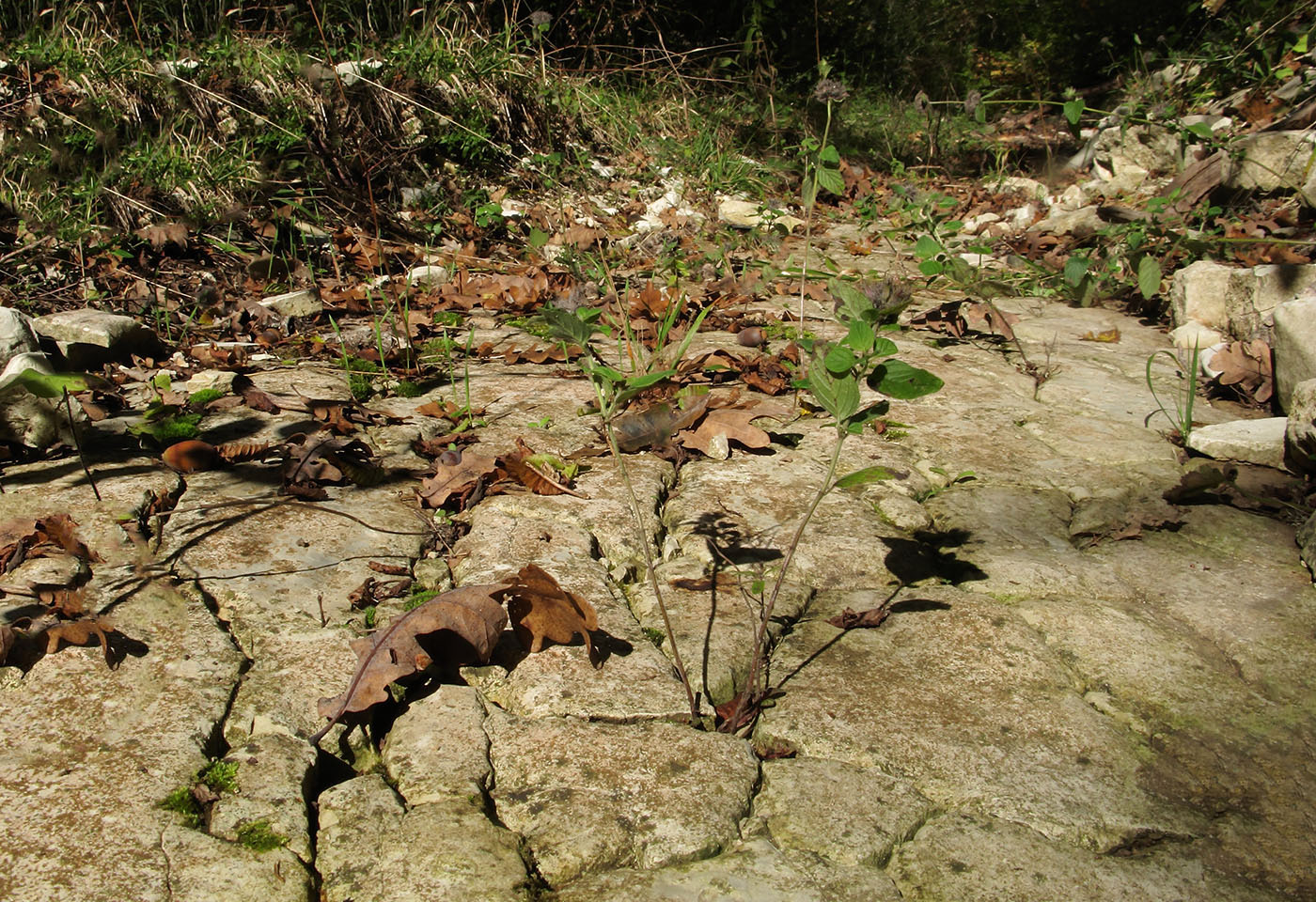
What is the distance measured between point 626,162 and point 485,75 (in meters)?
0.97

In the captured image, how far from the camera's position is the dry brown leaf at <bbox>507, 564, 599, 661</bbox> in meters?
1.61

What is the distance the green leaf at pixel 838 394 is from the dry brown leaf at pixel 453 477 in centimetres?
97

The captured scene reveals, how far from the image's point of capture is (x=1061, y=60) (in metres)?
8.70

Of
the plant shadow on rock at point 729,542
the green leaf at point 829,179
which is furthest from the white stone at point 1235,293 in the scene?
the plant shadow on rock at point 729,542

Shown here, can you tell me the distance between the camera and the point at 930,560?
203 cm

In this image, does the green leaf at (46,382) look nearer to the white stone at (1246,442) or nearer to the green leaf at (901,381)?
the green leaf at (901,381)

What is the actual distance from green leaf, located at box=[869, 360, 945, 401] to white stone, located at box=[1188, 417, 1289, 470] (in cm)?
151

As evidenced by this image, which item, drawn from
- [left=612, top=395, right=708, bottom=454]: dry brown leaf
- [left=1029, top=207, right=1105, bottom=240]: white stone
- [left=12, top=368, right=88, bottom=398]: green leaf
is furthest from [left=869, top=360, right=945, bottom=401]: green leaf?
[left=1029, top=207, right=1105, bottom=240]: white stone

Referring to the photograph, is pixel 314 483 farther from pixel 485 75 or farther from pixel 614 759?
pixel 485 75

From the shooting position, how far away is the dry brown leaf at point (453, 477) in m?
2.16

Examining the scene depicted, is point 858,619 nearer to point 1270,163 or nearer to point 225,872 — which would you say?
point 225,872

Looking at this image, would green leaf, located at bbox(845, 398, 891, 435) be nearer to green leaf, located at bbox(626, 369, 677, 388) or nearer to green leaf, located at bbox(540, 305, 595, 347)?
green leaf, located at bbox(626, 369, 677, 388)

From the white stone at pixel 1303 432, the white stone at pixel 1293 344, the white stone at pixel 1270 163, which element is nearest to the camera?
the white stone at pixel 1303 432

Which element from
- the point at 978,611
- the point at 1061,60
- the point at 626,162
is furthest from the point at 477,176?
the point at 1061,60
